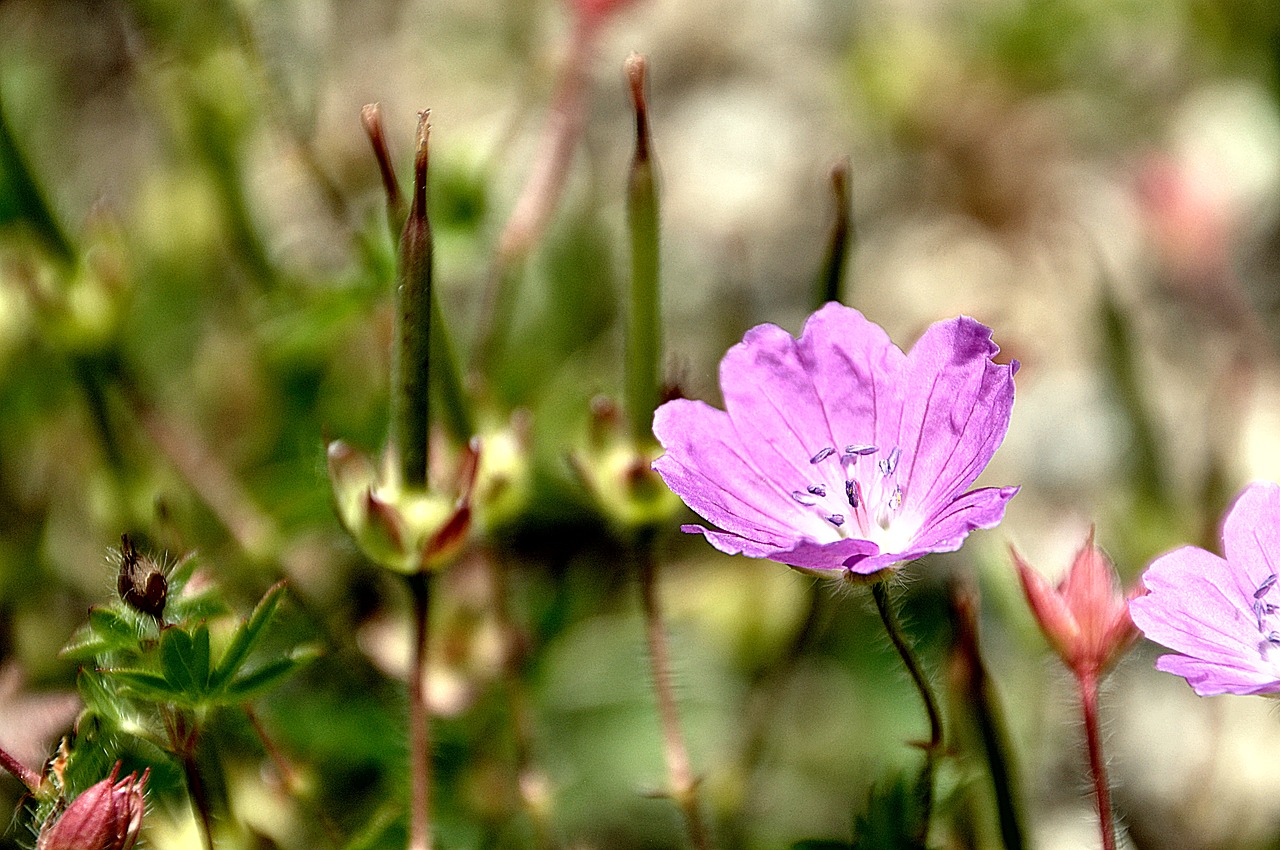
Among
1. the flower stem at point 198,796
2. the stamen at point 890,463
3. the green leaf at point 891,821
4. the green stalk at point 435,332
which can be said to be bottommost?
the green leaf at point 891,821

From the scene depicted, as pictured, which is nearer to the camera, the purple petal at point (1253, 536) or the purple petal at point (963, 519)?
the purple petal at point (963, 519)

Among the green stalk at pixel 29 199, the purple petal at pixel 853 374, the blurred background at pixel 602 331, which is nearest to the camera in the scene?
the purple petal at pixel 853 374

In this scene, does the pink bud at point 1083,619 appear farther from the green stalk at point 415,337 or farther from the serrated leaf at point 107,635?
the serrated leaf at point 107,635

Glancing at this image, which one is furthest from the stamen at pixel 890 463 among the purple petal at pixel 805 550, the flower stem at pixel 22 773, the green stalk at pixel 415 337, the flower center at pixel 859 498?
the flower stem at pixel 22 773

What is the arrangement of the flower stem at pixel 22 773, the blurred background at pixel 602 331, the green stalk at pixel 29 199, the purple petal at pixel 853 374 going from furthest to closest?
1. the blurred background at pixel 602 331
2. the green stalk at pixel 29 199
3. the purple petal at pixel 853 374
4. the flower stem at pixel 22 773

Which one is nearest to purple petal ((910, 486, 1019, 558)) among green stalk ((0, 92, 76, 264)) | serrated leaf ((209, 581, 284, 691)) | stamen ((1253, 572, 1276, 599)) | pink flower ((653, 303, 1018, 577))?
pink flower ((653, 303, 1018, 577))

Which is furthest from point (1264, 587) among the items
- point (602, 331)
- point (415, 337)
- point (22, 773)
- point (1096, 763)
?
point (602, 331)

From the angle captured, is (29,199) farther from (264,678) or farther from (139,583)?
(264,678)
